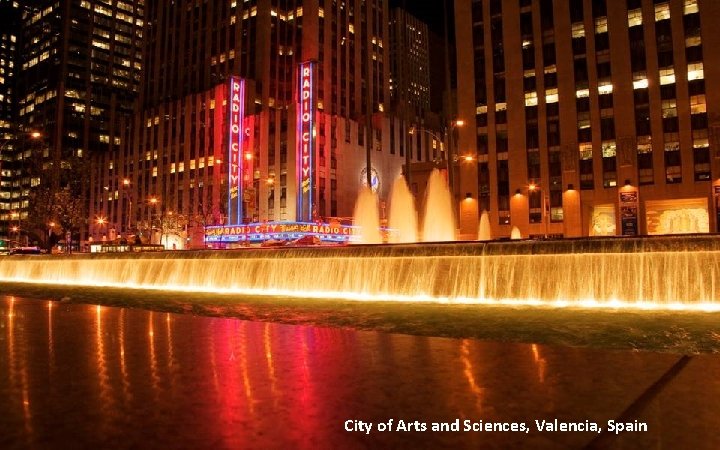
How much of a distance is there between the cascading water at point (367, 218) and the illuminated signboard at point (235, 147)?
55.8ft

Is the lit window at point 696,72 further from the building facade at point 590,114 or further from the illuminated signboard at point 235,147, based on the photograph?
the illuminated signboard at point 235,147

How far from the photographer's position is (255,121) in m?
81.6

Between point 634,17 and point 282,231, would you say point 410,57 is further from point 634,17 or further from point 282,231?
point 282,231

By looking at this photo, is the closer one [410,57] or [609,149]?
[609,149]

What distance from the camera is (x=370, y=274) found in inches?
735

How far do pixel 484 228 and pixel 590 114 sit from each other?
17020mm

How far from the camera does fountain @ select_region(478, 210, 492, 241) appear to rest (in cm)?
5956

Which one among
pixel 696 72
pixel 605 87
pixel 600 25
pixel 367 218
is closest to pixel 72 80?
pixel 367 218

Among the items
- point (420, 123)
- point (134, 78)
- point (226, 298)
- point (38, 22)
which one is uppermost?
point (38, 22)

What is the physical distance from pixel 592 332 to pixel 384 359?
19.5 ft

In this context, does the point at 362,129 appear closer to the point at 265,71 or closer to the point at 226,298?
the point at 265,71

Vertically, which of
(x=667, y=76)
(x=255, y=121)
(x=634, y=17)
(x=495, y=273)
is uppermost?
(x=634, y=17)

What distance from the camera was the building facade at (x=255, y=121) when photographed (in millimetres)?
76375

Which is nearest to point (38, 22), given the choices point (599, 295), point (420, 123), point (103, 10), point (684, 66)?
point (103, 10)
